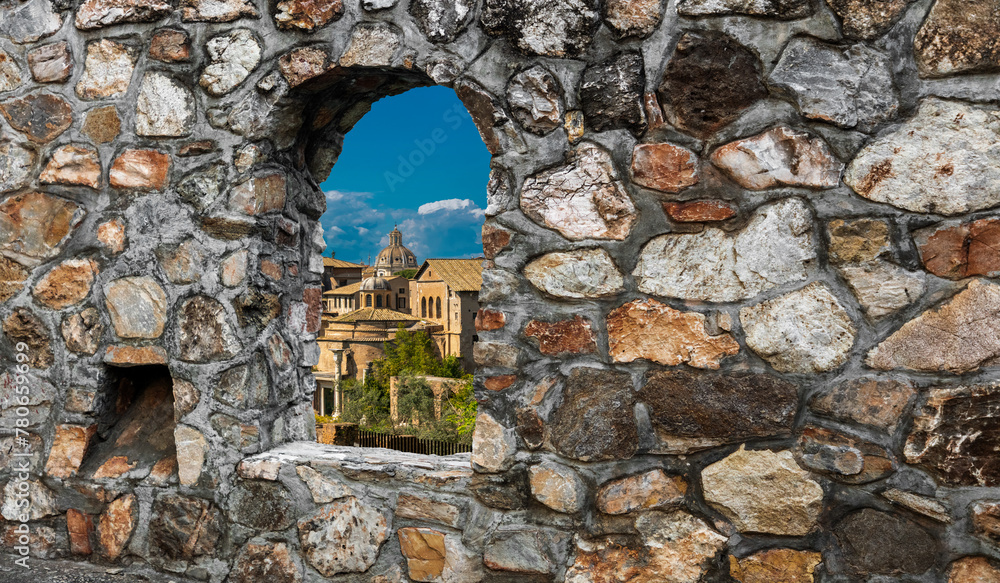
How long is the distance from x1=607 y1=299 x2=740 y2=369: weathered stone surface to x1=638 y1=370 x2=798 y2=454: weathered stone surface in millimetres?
52

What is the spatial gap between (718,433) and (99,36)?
2.58 m

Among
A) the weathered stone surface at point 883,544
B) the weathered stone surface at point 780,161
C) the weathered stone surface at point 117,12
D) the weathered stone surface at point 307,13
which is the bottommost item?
the weathered stone surface at point 883,544

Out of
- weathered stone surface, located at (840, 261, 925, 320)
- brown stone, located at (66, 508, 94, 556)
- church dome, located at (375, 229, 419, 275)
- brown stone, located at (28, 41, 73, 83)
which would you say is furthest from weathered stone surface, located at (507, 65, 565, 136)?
church dome, located at (375, 229, 419, 275)

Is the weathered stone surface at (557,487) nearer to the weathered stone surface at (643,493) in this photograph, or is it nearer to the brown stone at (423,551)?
the weathered stone surface at (643,493)

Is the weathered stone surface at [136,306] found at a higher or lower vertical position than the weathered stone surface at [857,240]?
lower

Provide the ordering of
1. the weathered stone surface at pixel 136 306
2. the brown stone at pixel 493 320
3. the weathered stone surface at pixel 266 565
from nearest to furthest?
the brown stone at pixel 493 320 → the weathered stone surface at pixel 266 565 → the weathered stone surface at pixel 136 306

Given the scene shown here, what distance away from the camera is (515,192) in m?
2.05

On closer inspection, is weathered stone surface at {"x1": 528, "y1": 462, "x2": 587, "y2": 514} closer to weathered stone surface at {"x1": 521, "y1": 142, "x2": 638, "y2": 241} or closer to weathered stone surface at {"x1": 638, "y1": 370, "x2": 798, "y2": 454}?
weathered stone surface at {"x1": 638, "y1": 370, "x2": 798, "y2": 454}

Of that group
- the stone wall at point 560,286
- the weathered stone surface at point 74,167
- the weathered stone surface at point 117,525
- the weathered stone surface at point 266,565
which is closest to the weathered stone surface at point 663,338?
the stone wall at point 560,286

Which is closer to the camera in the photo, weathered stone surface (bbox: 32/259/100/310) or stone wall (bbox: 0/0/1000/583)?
stone wall (bbox: 0/0/1000/583)

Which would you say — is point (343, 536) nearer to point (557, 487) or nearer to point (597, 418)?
point (557, 487)

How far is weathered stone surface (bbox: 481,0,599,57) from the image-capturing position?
76.7 inches

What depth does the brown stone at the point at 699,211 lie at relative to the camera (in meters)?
1.87

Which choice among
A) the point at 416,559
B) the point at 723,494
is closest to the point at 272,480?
the point at 416,559
